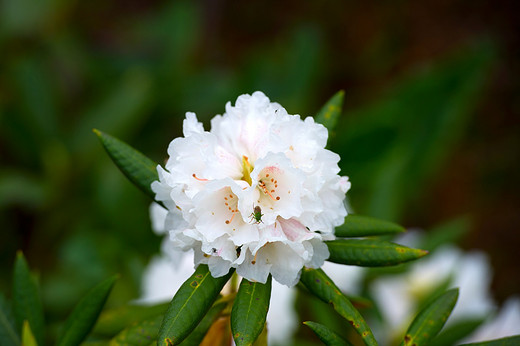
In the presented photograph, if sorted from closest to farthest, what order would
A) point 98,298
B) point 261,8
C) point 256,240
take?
point 256,240 → point 98,298 → point 261,8

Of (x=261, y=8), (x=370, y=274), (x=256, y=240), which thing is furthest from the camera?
(x=261, y=8)

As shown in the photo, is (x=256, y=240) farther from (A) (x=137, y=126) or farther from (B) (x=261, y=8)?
(B) (x=261, y=8)

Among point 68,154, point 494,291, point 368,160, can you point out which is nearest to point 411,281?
point 368,160

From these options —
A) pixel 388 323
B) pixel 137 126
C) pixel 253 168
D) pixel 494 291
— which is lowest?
pixel 253 168

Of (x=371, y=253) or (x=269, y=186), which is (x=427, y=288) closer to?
(x=371, y=253)

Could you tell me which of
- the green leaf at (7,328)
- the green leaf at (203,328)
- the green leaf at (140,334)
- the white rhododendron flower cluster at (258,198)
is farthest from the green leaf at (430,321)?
the green leaf at (7,328)

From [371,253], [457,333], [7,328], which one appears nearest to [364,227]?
[371,253]
